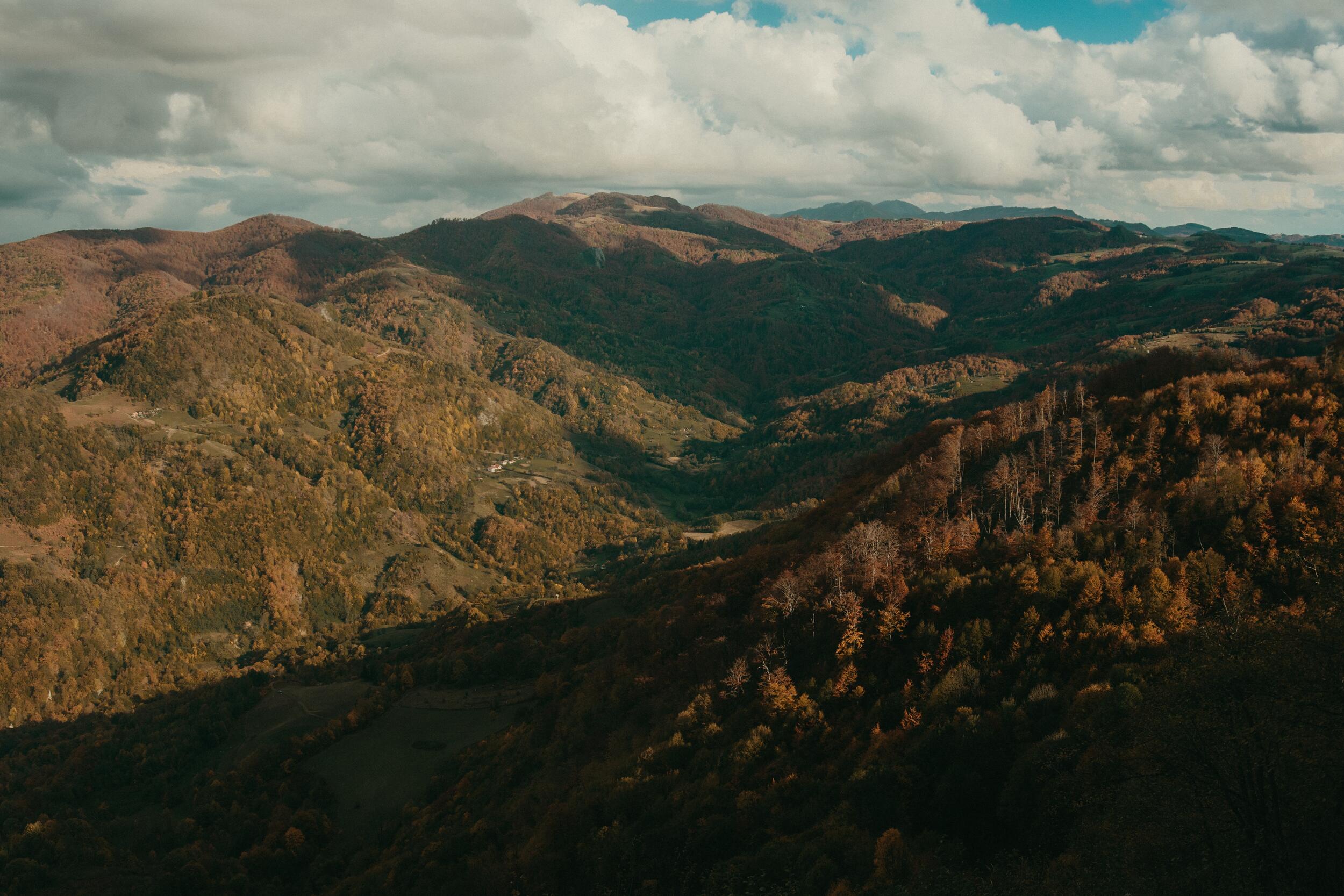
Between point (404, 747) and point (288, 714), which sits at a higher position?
point (404, 747)

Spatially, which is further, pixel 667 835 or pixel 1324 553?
pixel 667 835

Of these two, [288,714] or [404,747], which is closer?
[404,747]

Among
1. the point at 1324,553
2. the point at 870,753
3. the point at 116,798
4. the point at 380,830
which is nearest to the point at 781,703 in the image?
the point at 870,753

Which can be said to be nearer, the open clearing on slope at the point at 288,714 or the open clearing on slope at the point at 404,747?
the open clearing on slope at the point at 404,747

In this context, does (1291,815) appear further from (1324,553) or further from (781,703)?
(781,703)

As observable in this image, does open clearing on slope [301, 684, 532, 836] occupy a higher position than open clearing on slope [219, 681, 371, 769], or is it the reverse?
open clearing on slope [301, 684, 532, 836]

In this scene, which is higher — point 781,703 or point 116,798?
point 781,703

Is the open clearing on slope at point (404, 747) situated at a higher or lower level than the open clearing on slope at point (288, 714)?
higher

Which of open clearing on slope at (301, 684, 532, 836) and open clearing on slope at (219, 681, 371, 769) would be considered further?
open clearing on slope at (219, 681, 371, 769)
